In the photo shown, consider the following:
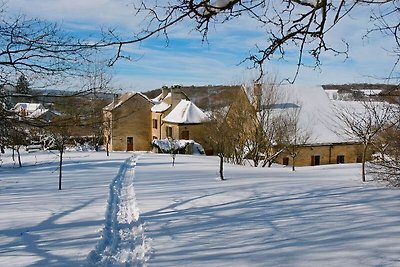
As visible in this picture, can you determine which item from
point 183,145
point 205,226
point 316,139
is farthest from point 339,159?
point 205,226

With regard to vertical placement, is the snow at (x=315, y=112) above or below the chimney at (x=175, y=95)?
below

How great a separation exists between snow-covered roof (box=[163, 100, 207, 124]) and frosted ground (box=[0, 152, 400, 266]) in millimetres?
24820

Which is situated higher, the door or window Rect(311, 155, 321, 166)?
the door

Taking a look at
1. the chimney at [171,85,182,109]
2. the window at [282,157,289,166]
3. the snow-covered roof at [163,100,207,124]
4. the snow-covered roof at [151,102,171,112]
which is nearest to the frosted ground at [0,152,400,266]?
the window at [282,157,289,166]

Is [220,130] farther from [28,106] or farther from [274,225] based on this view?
[28,106]

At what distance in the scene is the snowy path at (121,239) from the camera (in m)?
6.66

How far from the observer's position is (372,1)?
2914 mm

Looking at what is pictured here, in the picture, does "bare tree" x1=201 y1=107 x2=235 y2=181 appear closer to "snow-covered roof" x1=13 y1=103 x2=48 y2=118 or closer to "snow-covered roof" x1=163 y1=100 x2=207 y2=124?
"snow-covered roof" x1=163 y1=100 x2=207 y2=124

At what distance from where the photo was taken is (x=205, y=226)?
28.1 ft

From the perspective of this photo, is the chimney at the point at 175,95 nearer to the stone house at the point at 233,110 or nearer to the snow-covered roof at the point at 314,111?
the stone house at the point at 233,110

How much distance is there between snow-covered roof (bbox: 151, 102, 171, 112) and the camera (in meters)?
43.7

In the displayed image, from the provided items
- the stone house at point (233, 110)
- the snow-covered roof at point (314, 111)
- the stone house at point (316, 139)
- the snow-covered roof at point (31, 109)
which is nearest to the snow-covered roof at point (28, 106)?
the snow-covered roof at point (31, 109)

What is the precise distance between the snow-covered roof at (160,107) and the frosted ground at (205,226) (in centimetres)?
2947

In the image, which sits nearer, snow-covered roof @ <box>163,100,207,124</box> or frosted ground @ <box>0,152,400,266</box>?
frosted ground @ <box>0,152,400,266</box>
